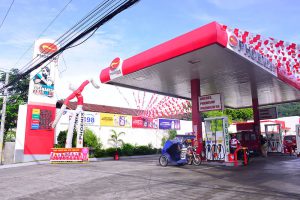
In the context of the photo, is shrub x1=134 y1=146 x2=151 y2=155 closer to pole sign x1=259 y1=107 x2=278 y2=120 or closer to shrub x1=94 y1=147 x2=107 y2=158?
shrub x1=94 y1=147 x2=107 y2=158

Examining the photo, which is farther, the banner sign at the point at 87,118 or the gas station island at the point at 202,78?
the banner sign at the point at 87,118

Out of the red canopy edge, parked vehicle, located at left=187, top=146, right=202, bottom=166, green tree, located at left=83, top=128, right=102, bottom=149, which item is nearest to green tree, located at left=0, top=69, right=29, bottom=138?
green tree, located at left=83, top=128, right=102, bottom=149

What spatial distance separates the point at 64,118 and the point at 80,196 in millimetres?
17430

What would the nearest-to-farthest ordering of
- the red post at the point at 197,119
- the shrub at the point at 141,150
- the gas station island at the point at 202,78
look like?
the gas station island at the point at 202,78
the red post at the point at 197,119
the shrub at the point at 141,150

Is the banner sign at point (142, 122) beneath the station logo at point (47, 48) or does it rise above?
beneath

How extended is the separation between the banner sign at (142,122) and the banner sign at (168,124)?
3.25ft

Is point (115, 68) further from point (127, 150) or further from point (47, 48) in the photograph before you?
point (127, 150)

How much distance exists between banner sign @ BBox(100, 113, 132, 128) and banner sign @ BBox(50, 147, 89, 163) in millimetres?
6990

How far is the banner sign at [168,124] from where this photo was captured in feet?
103

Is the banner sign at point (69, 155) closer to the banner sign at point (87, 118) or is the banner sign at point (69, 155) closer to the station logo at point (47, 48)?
the banner sign at point (87, 118)

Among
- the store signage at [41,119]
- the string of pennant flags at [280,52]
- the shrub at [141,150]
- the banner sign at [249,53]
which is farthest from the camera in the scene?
the shrub at [141,150]

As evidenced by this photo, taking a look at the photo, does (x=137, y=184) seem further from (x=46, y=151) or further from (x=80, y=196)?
(x=46, y=151)

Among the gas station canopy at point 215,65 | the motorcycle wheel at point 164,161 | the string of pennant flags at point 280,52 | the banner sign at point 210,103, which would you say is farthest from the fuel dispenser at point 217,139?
the string of pennant flags at point 280,52

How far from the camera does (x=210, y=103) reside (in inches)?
622
